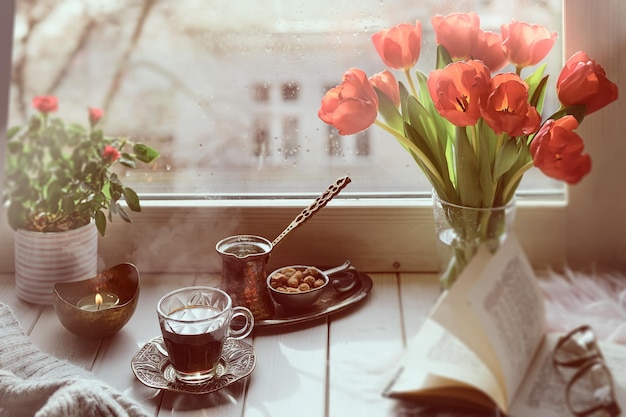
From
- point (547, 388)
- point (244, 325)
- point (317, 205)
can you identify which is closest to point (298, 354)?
point (244, 325)

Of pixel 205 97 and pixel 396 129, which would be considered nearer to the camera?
pixel 396 129

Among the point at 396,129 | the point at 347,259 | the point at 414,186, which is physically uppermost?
the point at 396,129

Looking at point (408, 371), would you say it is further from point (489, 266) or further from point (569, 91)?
point (569, 91)

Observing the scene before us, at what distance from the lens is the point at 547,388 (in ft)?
2.69

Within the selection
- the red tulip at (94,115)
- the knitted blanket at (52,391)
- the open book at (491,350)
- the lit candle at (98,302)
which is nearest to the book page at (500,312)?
the open book at (491,350)

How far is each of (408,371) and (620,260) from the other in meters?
0.33

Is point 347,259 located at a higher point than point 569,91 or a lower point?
lower

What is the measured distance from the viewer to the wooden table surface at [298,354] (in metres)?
0.89

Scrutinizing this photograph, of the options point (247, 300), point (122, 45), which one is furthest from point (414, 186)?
point (122, 45)

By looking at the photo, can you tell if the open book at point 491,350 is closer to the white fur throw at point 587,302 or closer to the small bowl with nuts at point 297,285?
the white fur throw at point 587,302

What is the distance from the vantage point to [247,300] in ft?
3.51

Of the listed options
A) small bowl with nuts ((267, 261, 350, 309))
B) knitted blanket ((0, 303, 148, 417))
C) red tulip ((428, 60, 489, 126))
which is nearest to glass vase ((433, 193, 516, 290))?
red tulip ((428, 60, 489, 126))

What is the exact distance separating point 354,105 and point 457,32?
0.15 metres

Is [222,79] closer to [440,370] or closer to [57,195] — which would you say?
[57,195]
